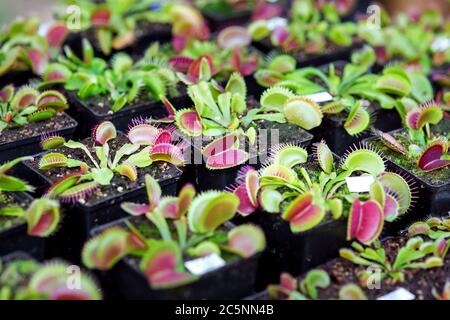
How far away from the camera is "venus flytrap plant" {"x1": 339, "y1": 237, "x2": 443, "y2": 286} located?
1.85 metres

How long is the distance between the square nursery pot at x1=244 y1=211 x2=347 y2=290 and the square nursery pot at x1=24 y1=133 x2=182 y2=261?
12.8 inches

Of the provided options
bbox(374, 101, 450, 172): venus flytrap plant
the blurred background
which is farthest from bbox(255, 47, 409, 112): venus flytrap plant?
the blurred background

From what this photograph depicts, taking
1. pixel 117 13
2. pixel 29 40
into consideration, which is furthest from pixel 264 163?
pixel 117 13

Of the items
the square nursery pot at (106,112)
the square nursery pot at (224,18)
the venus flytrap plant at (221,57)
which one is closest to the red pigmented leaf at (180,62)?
the venus flytrap plant at (221,57)

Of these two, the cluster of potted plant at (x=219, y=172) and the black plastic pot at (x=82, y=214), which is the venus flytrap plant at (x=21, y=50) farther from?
the black plastic pot at (x=82, y=214)

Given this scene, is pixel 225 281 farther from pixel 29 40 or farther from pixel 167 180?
pixel 29 40

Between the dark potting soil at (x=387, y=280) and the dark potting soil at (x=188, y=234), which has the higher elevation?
the dark potting soil at (x=188, y=234)

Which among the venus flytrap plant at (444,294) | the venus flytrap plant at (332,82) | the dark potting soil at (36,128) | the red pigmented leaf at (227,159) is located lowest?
the venus flytrap plant at (444,294)

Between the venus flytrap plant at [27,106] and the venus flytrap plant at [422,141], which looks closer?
the venus flytrap plant at [422,141]

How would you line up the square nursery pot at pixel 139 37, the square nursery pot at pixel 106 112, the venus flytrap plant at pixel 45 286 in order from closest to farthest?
the venus flytrap plant at pixel 45 286, the square nursery pot at pixel 106 112, the square nursery pot at pixel 139 37

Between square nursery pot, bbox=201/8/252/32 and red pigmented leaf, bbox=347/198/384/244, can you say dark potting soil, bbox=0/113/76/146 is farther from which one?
square nursery pot, bbox=201/8/252/32

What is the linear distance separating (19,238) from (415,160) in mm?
1289

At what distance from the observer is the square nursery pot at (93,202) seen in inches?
76.3
